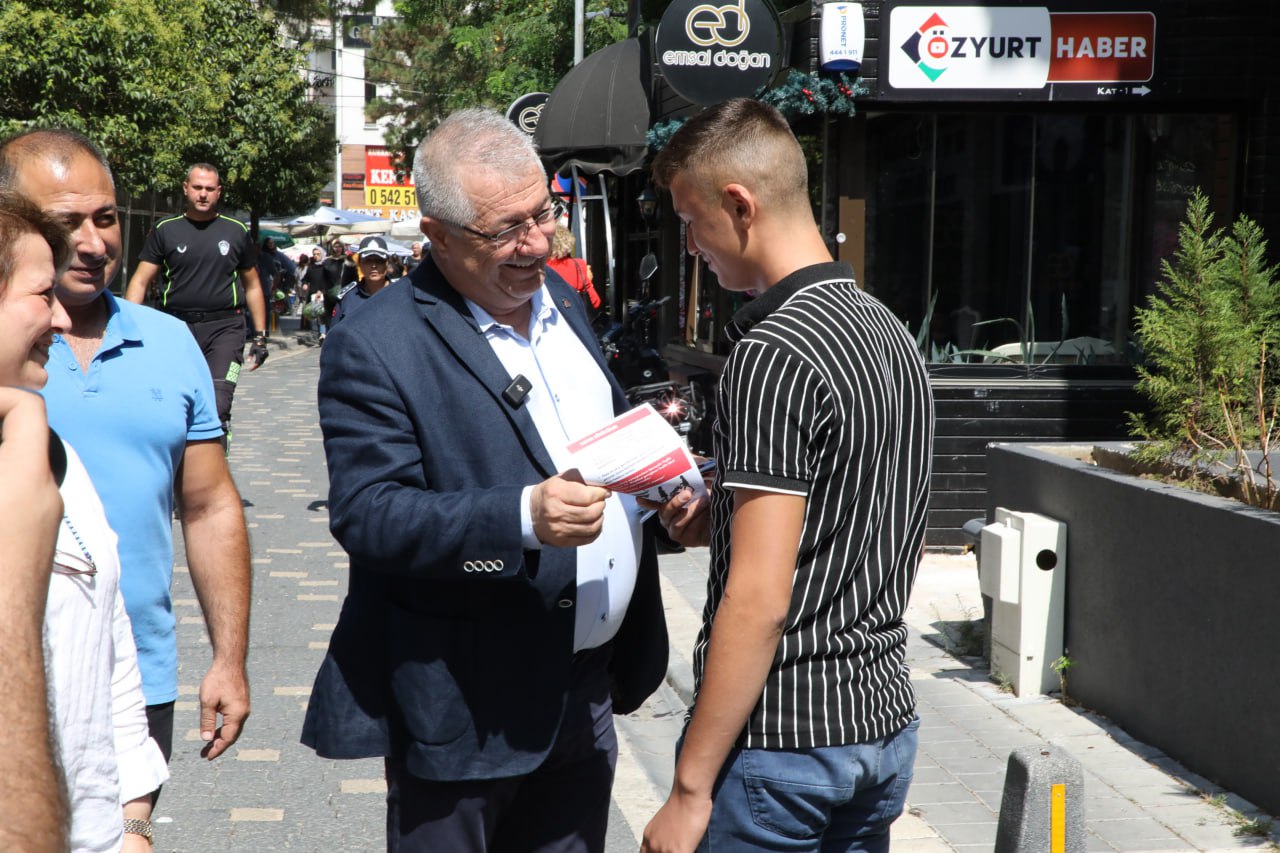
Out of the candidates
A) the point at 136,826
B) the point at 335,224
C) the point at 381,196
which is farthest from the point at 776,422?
the point at 381,196

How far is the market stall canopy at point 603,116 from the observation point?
14.1 m

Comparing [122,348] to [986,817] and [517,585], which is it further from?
[986,817]

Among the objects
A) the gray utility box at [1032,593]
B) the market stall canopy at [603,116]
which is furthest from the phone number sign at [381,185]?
the gray utility box at [1032,593]

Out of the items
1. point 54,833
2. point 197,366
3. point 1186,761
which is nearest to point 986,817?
point 1186,761

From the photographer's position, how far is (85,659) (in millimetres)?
1864

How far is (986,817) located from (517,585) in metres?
2.69

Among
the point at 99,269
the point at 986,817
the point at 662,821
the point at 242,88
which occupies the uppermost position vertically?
the point at 242,88

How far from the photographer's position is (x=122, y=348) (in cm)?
298

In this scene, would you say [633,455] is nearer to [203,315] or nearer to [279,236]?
[203,315]

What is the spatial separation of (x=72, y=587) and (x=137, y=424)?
1157 millimetres

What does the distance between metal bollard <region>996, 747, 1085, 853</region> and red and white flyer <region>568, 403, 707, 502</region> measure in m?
1.25

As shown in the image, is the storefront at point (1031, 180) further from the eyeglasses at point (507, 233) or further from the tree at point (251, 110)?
the tree at point (251, 110)

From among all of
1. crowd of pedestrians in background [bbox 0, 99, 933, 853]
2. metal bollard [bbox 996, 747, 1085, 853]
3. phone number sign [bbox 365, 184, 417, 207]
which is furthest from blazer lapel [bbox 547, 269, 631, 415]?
phone number sign [bbox 365, 184, 417, 207]

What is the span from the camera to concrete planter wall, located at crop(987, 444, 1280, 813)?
457 centimetres
